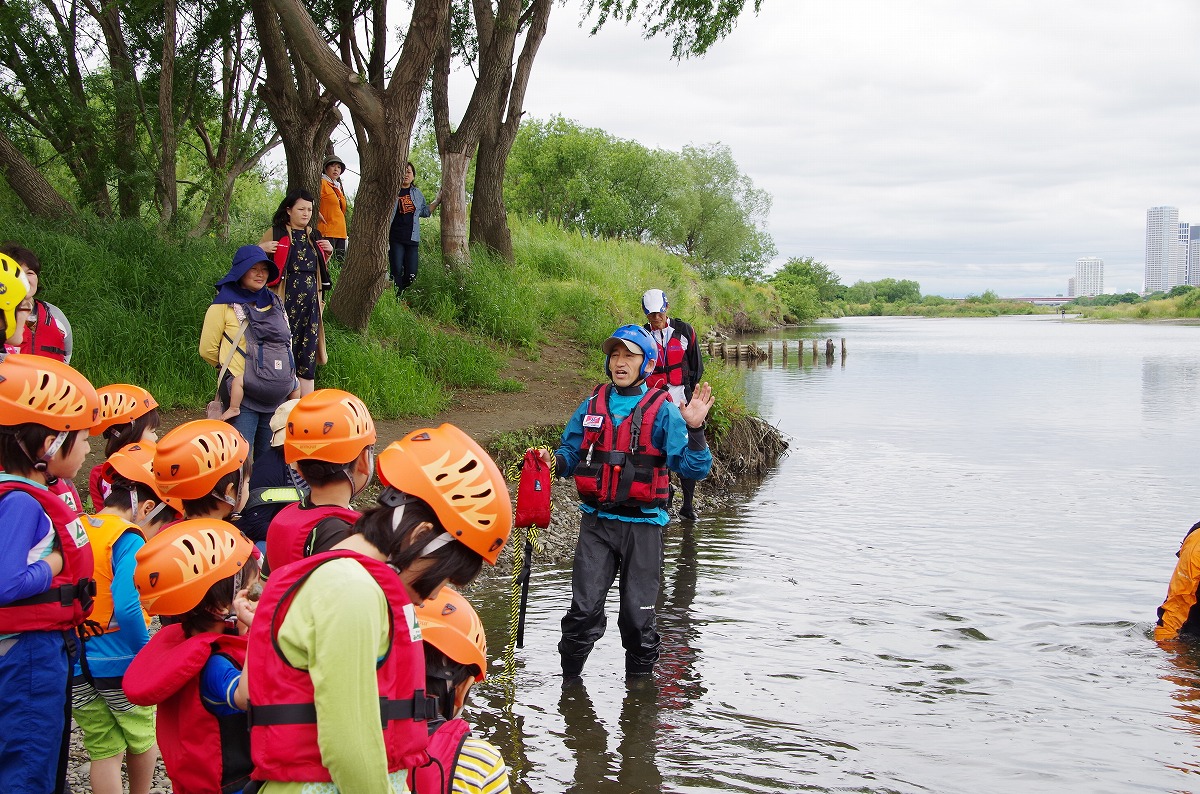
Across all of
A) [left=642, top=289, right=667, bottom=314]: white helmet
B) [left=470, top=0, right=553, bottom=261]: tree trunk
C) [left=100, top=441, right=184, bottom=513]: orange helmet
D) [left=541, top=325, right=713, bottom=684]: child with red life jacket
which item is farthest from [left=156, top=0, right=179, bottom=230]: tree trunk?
[left=100, top=441, right=184, bottom=513]: orange helmet

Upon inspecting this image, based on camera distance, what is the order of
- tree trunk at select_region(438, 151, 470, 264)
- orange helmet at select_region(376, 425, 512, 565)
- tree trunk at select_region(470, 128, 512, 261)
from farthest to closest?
tree trunk at select_region(470, 128, 512, 261) < tree trunk at select_region(438, 151, 470, 264) < orange helmet at select_region(376, 425, 512, 565)

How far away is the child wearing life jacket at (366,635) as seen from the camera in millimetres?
2178

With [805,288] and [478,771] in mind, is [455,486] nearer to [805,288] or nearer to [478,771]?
[478,771]

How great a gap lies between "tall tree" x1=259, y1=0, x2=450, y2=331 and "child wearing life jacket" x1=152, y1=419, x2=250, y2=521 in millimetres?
7199

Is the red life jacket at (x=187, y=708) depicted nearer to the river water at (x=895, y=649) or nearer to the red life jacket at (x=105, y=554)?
the red life jacket at (x=105, y=554)

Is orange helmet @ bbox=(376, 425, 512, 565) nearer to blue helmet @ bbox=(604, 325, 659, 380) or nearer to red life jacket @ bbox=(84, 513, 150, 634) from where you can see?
red life jacket @ bbox=(84, 513, 150, 634)

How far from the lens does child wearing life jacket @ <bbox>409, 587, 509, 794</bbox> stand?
8.64 ft

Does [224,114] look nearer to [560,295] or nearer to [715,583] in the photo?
[560,295]

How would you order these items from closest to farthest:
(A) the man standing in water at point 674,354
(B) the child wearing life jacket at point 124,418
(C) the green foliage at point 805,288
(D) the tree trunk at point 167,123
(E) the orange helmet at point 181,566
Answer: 1. (E) the orange helmet at point 181,566
2. (B) the child wearing life jacket at point 124,418
3. (A) the man standing in water at point 674,354
4. (D) the tree trunk at point 167,123
5. (C) the green foliage at point 805,288

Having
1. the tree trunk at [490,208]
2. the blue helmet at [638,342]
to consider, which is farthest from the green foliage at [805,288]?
the blue helmet at [638,342]

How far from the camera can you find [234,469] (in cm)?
391

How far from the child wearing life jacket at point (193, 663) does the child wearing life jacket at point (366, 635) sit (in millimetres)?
792

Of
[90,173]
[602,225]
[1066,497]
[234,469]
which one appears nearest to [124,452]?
[234,469]

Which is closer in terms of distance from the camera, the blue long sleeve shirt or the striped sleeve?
the striped sleeve
